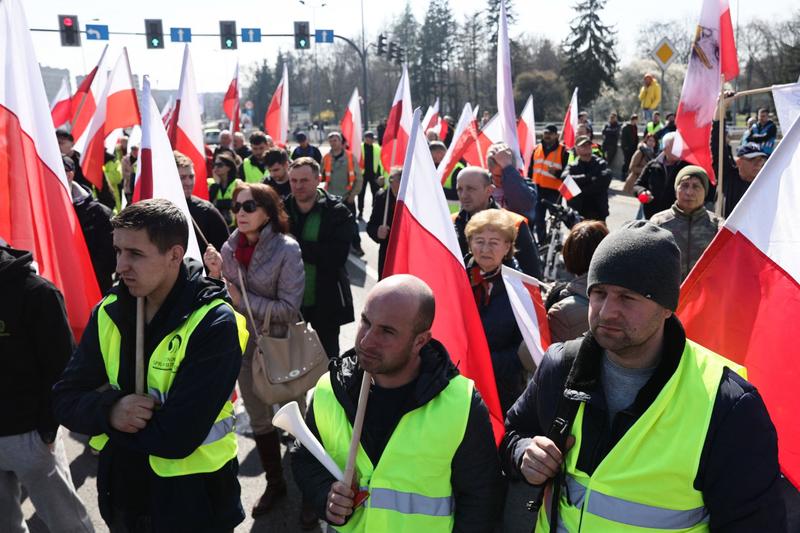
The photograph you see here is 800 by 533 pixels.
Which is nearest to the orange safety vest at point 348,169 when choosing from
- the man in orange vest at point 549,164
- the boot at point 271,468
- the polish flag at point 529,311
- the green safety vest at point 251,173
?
the green safety vest at point 251,173

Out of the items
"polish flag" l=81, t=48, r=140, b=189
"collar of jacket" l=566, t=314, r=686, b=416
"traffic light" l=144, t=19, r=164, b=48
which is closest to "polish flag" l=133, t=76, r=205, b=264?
"collar of jacket" l=566, t=314, r=686, b=416

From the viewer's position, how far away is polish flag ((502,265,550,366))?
10.1 ft

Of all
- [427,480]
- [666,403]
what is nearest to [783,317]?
[666,403]

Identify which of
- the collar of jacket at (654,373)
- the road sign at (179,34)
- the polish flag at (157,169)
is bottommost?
the collar of jacket at (654,373)

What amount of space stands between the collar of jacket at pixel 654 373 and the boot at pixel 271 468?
258cm

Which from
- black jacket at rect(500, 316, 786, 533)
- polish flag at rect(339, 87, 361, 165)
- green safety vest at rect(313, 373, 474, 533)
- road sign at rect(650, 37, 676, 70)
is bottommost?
green safety vest at rect(313, 373, 474, 533)

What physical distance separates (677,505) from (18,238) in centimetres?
325

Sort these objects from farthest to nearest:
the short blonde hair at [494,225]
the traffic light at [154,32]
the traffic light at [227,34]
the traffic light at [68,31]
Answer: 1. the traffic light at [227,34]
2. the traffic light at [154,32]
3. the traffic light at [68,31]
4. the short blonde hair at [494,225]

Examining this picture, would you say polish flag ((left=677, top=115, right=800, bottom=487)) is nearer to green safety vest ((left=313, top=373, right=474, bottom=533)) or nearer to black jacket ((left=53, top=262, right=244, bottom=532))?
green safety vest ((left=313, top=373, right=474, bottom=533))

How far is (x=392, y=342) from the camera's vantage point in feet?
7.32

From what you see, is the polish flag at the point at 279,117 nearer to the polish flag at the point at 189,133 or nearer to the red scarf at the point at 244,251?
the polish flag at the point at 189,133

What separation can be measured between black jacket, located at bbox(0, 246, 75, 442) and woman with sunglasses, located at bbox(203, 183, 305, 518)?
122 cm

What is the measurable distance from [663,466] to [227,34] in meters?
26.7

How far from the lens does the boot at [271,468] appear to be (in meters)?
4.11
